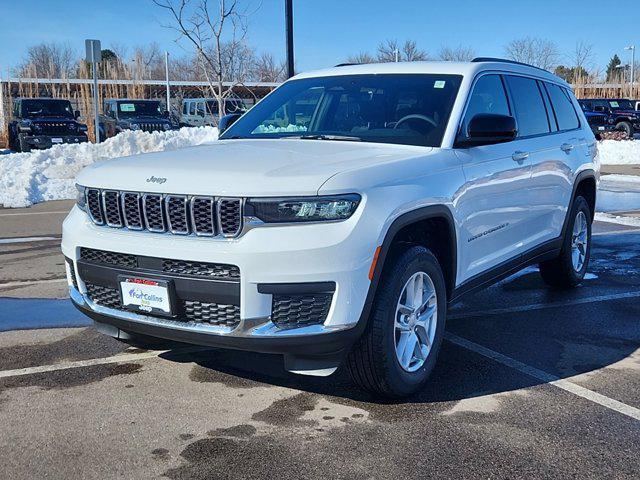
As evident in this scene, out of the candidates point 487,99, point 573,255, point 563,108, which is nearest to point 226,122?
point 487,99

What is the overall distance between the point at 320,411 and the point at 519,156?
8.00 ft

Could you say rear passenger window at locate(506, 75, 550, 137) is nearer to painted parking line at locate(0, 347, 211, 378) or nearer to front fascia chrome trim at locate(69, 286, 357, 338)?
front fascia chrome trim at locate(69, 286, 357, 338)

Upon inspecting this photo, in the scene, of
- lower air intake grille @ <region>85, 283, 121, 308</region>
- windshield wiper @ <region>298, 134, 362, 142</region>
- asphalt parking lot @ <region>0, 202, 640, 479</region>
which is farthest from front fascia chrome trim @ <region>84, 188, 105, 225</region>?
windshield wiper @ <region>298, 134, 362, 142</region>

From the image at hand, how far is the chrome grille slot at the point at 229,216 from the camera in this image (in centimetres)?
347

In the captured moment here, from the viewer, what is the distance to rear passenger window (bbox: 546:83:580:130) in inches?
249

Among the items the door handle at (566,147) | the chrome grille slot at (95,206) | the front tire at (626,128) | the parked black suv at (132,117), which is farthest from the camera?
the front tire at (626,128)

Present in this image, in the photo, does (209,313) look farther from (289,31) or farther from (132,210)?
(289,31)

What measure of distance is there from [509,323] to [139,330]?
3.05m

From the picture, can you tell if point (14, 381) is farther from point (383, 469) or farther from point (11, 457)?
point (383, 469)

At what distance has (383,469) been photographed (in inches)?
129

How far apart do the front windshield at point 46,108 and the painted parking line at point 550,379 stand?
19572 millimetres

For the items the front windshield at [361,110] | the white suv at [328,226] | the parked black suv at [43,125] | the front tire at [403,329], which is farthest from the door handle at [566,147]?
the parked black suv at [43,125]

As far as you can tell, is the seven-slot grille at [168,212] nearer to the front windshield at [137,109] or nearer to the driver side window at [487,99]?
the driver side window at [487,99]

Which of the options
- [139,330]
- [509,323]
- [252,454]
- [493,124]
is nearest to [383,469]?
[252,454]
